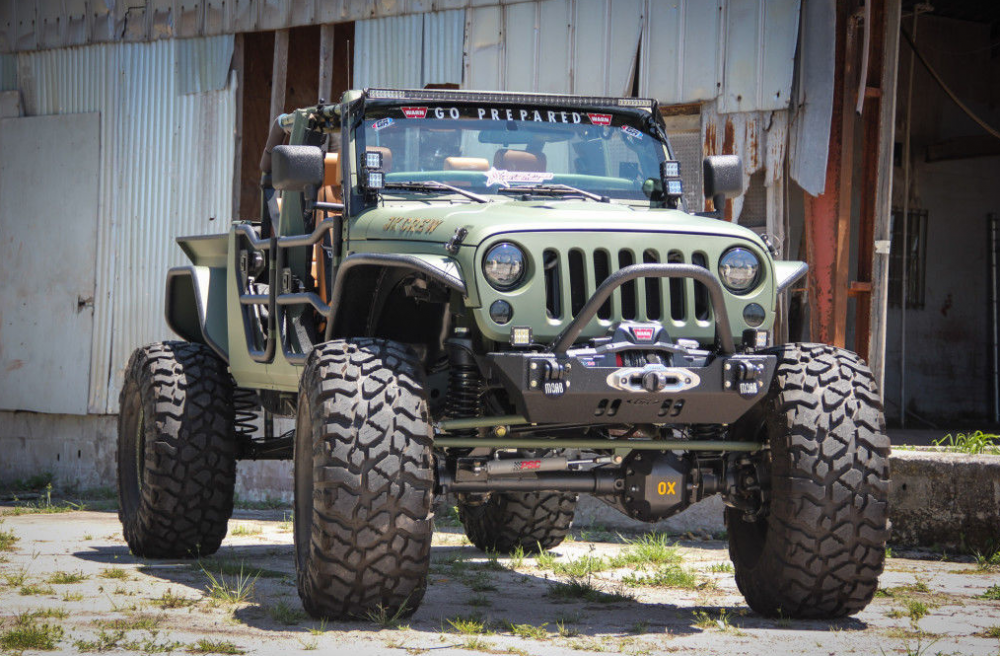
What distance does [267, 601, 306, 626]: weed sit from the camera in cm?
565

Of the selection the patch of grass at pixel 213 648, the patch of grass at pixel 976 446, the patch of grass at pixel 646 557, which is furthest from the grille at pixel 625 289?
the patch of grass at pixel 976 446

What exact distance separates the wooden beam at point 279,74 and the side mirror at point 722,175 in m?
6.52

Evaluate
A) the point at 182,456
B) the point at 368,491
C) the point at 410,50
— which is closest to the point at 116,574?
the point at 182,456

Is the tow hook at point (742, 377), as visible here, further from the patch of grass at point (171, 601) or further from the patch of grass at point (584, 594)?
the patch of grass at point (171, 601)

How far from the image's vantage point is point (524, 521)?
339 inches

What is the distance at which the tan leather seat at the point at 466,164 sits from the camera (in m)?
6.85

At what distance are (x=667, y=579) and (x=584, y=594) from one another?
69 cm

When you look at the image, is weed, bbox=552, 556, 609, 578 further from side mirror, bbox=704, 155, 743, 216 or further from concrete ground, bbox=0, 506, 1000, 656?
side mirror, bbox=704, 155, 743, 216

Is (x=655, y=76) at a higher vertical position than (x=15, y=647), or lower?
higher

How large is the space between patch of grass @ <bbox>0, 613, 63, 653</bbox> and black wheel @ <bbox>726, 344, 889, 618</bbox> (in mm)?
2960

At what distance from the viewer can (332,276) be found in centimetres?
689

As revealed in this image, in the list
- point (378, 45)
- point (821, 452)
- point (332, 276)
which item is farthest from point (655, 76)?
point (821, 452)

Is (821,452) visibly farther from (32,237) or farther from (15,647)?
(32,237)

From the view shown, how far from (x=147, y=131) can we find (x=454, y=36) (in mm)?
3430
